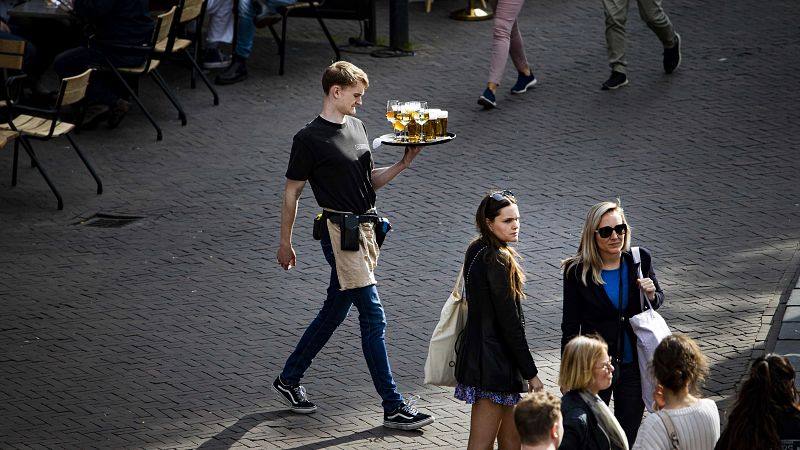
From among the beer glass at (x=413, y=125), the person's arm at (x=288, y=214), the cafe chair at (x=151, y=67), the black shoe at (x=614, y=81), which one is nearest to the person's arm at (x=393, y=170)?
the beer glass at (x=413, y=125)

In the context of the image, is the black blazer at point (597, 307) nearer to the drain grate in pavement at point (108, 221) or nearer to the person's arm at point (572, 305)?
the person's arm at point (572, 305)

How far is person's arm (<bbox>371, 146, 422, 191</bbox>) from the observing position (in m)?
7.66

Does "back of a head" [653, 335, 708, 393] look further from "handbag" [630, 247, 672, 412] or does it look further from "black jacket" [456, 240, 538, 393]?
"black jacket" [456, 240, 538, 393]

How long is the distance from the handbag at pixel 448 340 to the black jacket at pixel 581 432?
1.24 metres

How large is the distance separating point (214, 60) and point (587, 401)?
36.2 feet

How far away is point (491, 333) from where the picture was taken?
6.64m

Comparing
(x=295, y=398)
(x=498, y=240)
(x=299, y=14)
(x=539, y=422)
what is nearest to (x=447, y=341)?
(x=498, y=240)

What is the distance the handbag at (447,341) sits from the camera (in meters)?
6.79

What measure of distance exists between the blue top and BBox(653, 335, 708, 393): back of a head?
86cm

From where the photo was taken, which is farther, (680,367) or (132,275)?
(132,275)

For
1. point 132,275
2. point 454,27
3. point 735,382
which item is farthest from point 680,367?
point 454,27

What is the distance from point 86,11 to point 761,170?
6.81 meters

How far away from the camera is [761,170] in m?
11.8

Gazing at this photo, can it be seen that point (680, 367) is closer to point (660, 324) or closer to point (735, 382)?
point (660, 324)
